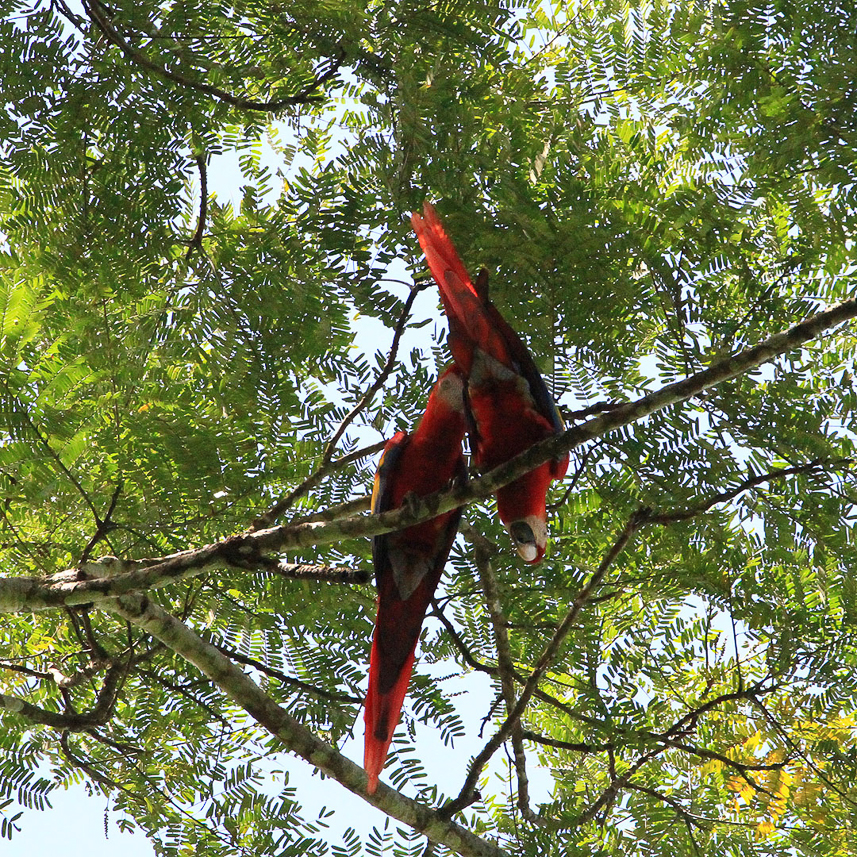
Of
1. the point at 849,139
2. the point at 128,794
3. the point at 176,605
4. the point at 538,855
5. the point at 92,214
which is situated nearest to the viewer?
the point at 849,139

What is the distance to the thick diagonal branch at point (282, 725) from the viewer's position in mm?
3111

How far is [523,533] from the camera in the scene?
3379 mm

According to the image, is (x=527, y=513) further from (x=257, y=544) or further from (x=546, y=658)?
(x=257, y=544)

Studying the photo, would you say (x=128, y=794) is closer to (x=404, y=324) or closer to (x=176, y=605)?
(x=176, y=605)

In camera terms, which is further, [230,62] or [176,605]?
[176,605]

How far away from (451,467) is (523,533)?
0.52 meters

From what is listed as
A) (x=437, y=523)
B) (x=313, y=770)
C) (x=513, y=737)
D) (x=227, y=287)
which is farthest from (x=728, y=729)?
(x=227, y=287)

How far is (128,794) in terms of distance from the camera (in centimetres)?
369

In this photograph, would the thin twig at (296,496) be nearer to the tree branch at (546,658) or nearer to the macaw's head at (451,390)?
the macaw's head at (451,390)

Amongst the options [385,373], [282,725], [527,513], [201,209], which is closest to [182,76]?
[201,209]

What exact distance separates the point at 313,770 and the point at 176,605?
100cm

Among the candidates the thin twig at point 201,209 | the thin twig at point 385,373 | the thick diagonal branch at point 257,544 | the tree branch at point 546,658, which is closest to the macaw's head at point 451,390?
the thin twig at point 385,373

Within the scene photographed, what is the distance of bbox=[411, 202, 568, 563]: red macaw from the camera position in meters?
3.35

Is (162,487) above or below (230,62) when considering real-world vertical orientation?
below
